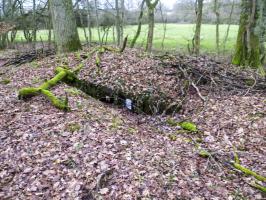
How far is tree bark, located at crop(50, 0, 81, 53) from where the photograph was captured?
10828 millimetres

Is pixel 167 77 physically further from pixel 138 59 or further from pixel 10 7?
pixel 10 7

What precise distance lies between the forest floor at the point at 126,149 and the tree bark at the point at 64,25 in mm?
4173

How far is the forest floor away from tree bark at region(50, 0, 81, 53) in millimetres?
4173

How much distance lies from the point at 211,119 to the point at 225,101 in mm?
932

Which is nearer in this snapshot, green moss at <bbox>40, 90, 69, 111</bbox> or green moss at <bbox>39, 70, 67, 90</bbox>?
green moss at <bbox>40, 90, 69, 111</bbox>

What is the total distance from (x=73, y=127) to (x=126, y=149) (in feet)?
4.09

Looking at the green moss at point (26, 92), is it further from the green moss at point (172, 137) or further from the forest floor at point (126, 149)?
the green moss at point (172, 137)

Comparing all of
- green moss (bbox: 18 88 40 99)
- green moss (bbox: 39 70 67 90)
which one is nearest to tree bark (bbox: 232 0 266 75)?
green moss (bbox: 39 70 67 90)

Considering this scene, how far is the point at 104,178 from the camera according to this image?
4445 mm

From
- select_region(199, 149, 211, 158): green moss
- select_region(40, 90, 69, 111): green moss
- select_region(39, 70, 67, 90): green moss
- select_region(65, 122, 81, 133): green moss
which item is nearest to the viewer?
select_region(199, 149, 211, 158): green moss

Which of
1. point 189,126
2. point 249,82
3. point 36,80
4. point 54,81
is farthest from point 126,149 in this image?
point 249,82

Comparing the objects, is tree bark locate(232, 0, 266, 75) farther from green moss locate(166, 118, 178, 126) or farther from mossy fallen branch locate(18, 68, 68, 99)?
mossy fallen branch locate(18, 68, 68, 99)

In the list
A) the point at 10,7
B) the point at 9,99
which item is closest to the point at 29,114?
the point at 9,99

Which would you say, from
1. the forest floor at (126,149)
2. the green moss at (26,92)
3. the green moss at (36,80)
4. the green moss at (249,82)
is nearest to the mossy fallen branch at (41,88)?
the green moss at (26,92)
